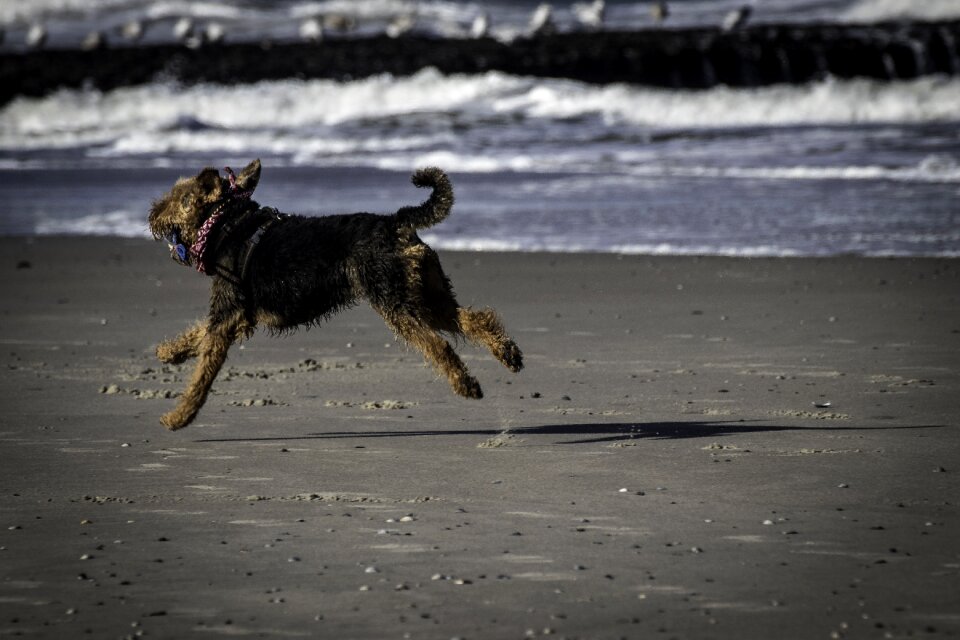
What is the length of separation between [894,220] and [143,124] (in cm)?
2218

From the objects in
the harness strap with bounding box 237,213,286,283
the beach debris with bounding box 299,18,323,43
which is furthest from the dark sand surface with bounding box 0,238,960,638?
the beach debris with bounding box 299,18,323,43

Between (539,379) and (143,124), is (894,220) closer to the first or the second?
(539,379)

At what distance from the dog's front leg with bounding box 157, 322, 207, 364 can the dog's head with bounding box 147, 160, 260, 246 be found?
1.56ft

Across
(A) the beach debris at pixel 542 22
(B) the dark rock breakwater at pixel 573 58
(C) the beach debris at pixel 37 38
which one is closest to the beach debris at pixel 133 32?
(C) the beach debris at pixel 37 38

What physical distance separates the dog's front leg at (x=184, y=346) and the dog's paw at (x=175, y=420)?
390mm

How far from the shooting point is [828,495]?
509cm

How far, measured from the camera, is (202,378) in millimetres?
6199

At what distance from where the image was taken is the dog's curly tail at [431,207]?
20.4 ft

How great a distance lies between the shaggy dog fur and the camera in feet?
20.3

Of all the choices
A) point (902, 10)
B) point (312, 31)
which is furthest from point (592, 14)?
point (902, 10)

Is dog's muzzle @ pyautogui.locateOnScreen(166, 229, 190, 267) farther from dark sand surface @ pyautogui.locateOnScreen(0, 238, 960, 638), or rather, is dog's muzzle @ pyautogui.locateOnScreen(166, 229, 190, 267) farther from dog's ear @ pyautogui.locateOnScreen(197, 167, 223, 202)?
dark sand surface @ pyautogui.locateOnScreen(0, 238, 960, 638)

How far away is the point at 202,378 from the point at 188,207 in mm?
771

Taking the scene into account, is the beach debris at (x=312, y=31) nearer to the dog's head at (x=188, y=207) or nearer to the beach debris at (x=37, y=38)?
the beach debris at (x=37, y=38)

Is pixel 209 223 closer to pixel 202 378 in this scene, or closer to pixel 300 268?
pixel 300 268
